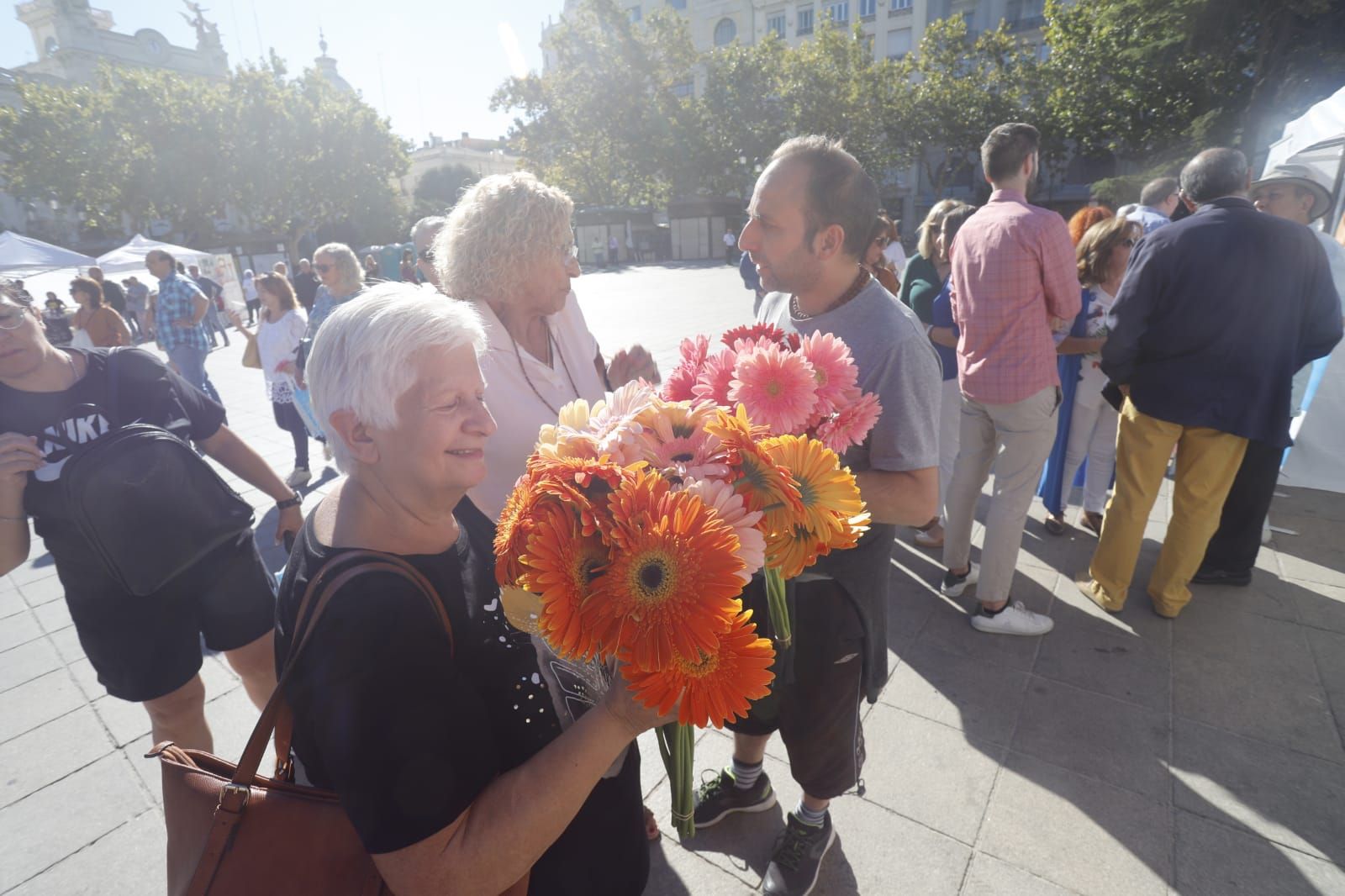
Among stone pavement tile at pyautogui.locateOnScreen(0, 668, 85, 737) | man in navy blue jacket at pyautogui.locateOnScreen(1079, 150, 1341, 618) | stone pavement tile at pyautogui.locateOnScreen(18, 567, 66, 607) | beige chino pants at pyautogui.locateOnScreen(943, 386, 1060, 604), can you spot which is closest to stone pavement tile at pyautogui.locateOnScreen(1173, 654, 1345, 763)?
man in navy blue jacket at pyautogui.locateOnScreen(1079, 150, 1341, 618)

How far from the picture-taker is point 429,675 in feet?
3.20

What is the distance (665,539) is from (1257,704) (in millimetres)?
3293

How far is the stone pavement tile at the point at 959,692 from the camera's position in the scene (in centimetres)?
274

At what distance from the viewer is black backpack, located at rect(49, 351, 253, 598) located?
1949mm

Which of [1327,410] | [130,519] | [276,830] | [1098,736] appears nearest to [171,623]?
[130,519]

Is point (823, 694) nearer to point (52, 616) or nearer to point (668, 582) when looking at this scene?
point (668, 582)

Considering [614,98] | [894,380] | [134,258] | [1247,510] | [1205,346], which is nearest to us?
[894,380]

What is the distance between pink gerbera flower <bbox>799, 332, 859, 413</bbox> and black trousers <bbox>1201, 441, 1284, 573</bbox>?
3.58m

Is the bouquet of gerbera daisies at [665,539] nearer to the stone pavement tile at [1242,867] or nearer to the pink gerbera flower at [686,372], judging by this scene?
the pink gerbera flower at [686,372]

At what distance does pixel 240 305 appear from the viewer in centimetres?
1972

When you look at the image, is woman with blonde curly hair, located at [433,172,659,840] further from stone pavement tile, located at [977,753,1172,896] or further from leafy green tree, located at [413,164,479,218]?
leafy green tree, located at [413,164,479,218]

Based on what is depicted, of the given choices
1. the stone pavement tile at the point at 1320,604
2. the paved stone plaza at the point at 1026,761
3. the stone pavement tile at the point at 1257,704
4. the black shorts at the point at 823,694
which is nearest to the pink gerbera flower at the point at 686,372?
the black shorts at the point at 823,694

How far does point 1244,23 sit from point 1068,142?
870 inches

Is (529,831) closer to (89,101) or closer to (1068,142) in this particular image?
(89,101)
